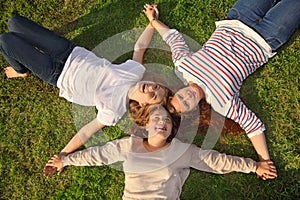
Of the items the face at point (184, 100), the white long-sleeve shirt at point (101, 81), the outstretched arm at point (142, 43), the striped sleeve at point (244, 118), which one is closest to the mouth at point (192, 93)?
the face at point (184, 100)

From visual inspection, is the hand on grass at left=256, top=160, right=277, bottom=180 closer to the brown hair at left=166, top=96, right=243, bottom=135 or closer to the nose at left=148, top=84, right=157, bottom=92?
the brown hair at left=166, top=96, right=243, bottom=135

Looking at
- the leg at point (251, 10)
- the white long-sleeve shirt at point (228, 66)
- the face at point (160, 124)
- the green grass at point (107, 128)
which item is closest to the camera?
the face at point (160, 124)

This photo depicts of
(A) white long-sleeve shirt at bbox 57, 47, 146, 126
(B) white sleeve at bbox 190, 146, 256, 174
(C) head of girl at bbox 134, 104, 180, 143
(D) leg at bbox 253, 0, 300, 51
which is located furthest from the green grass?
(C) head of girl at bbox 134, 104, 180, 143

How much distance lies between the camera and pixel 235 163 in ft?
11.1

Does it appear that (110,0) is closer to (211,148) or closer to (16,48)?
(16,48)

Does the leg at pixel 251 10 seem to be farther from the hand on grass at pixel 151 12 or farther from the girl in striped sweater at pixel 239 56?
the hand on grass at pixel 151 12

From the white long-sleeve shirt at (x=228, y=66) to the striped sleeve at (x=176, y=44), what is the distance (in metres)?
0.01

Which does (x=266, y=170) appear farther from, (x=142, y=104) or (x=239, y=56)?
(x=142, y=104)

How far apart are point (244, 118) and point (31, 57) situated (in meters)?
2.10

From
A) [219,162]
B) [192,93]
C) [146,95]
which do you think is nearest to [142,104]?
[146,95]

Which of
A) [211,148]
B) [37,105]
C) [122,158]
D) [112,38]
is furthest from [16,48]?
[211,148]

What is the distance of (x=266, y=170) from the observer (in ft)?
11.2

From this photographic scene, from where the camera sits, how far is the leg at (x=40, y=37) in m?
3.55

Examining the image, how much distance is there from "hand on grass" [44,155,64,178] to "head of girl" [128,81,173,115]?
97 cm
